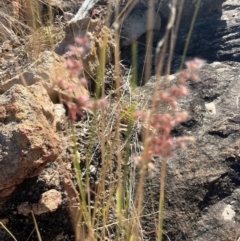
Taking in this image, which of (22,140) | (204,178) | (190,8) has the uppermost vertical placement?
(190,8)

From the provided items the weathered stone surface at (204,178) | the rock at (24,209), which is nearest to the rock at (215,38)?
the weathered stone surface at (204,178)

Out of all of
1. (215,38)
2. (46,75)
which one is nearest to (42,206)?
(46,75)

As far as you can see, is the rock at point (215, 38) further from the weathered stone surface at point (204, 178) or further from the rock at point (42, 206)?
the rock at point (42, 206)

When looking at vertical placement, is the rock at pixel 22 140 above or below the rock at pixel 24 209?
above

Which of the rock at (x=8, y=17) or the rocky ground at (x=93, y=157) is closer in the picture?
the rocky ground at (x=93, y=157)

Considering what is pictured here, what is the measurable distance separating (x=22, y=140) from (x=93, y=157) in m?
0.31

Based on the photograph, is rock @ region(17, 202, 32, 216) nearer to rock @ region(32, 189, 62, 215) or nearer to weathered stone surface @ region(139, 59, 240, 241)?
rock @ region(32, 189, 62, 215)

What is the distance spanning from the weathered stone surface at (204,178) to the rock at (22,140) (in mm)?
418

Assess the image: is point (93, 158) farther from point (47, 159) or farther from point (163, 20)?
point (163, 20)

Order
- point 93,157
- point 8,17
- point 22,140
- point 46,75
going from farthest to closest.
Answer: point 8,17 → point 46,75 → point 93,157 → point 22,140

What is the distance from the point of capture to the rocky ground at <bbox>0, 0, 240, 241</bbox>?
1374 millimetres

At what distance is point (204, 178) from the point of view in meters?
1.61

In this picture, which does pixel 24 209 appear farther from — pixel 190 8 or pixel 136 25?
pixel 190 8

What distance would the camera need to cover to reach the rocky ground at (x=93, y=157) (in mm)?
1374
